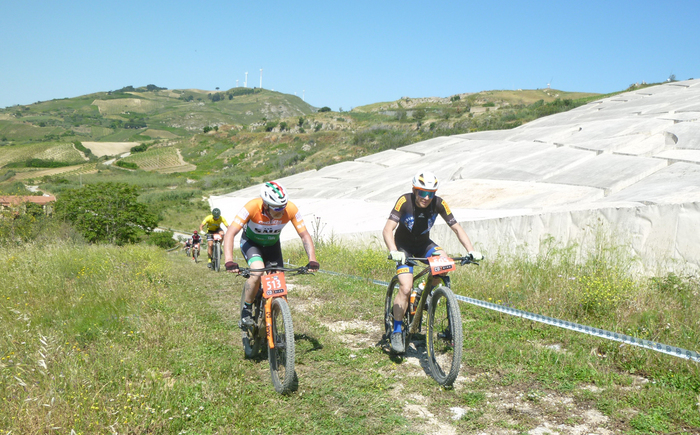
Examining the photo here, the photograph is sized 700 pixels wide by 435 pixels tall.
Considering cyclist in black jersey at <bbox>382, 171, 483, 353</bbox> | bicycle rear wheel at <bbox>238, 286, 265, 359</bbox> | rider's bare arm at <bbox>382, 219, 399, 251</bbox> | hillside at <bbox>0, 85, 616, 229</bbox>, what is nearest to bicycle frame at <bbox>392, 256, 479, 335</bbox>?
cyclist in black jersey at <bbox>382, 171, 483, 353</bbox>

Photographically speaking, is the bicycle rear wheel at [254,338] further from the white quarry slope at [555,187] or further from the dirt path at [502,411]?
the white quarry slope at [555,187]

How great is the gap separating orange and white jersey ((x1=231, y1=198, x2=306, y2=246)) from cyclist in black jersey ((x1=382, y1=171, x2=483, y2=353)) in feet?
3.62

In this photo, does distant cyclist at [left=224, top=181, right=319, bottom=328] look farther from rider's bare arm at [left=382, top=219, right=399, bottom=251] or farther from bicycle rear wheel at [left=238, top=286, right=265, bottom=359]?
rider's bare arm at [left=382, top=219, right=399, bottom=251]

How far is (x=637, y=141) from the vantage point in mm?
20750

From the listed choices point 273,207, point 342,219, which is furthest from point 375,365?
point 342,219

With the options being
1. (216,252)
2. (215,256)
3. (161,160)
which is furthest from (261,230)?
(161,160)

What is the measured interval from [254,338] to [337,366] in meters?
1.03

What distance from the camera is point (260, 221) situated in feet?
17.7

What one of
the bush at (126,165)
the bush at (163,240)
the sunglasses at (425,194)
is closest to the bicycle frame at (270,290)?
the sunglasses at (425,194)

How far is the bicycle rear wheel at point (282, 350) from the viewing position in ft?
14.6

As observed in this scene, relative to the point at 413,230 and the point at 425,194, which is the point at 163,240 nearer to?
the point at 413,230

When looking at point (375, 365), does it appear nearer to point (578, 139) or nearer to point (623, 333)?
point (623, 333)

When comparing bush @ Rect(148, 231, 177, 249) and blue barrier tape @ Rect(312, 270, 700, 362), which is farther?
bush @ Rect(148, 231, 177, 249)

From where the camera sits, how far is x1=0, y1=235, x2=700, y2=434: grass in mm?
3801
